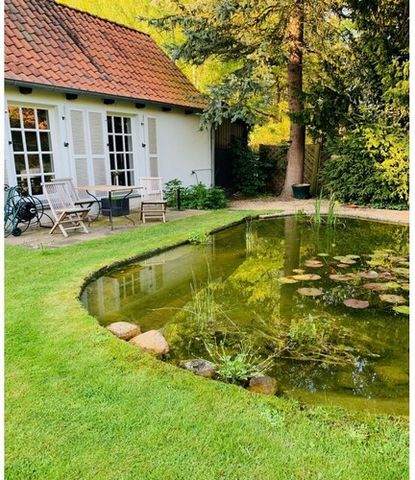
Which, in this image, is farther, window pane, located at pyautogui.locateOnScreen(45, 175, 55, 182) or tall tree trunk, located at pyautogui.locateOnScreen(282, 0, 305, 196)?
tall tree trunk, located at pyautogui.locateOnScreen(282, 0, 305, 196)

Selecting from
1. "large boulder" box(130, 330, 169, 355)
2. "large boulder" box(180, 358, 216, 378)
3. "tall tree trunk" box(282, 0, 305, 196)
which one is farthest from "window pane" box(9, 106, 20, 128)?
"tall tree trunk" box(282, 0, 305, 196)

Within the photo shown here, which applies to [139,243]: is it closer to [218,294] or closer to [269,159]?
[218,294]

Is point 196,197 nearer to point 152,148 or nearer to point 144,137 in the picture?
point 152,148

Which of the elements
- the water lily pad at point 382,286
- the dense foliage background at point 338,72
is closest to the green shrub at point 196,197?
the dense foliage background at point 338,72

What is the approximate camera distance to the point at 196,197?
32.2 feet

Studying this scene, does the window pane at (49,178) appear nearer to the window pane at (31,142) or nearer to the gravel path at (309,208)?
the window pane at (31,142)

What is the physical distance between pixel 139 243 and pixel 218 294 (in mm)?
2183

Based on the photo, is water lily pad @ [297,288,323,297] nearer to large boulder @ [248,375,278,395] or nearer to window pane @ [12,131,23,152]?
large boulder @ [248,375,278,395]

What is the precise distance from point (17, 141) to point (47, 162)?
2.24ft

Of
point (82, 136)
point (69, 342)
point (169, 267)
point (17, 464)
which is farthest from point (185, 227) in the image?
point (17, 464)

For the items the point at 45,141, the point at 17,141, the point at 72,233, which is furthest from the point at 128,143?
the point at 72,233

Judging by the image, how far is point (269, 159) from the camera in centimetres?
1252

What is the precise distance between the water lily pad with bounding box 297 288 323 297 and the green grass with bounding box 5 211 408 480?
76.2 inches

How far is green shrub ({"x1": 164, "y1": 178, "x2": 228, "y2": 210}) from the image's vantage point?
31.8 ft
